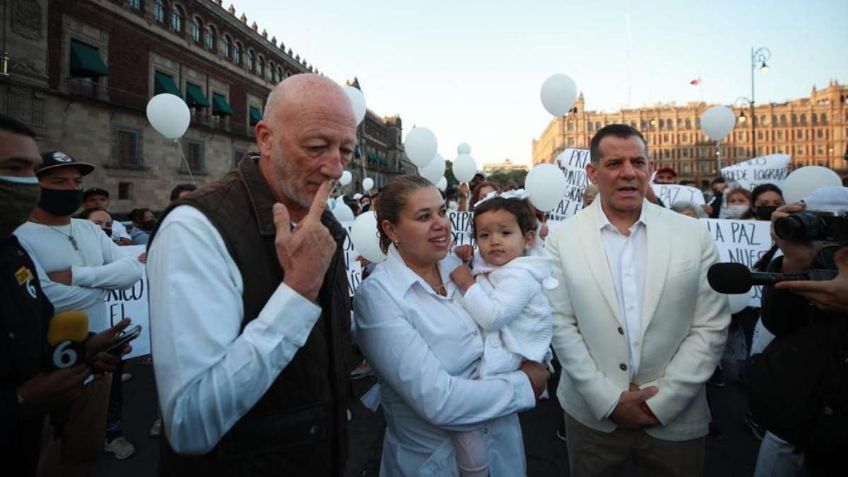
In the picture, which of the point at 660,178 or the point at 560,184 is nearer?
the point at 560,184

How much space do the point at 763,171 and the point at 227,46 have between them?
3189 centimetres

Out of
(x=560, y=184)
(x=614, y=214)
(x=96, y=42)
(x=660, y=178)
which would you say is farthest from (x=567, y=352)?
(x=96, y=42)

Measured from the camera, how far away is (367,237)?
15.3ft

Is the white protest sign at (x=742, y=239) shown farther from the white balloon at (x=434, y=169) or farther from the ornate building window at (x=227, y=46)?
the ornate building window at (x=227, y=46)

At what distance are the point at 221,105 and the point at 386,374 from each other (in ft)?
99.2

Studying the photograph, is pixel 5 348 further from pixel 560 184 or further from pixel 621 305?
pixel 560 184

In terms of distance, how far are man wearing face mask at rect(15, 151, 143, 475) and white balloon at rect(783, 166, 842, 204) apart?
6358mm

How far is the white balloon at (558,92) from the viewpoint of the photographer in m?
6.56

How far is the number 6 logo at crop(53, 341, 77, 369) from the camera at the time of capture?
1.50m

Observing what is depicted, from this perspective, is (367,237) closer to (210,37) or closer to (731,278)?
(731,278)

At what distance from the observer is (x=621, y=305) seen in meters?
2.17

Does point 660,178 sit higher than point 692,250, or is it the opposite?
point 660,178

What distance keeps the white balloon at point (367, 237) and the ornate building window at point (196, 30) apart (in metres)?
27.4

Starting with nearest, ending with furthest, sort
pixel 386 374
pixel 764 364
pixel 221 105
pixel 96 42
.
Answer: pixel 764 364, pixel 386 374, pixel 96 42, pixel 221 105
